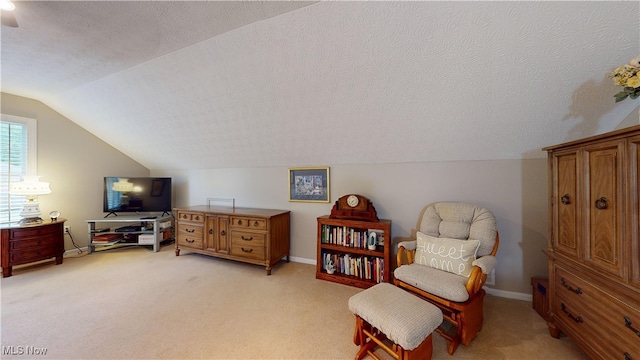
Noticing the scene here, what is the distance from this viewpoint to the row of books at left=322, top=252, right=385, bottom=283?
2568 millimetres

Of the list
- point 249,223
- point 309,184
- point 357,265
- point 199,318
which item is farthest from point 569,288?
point 249,223

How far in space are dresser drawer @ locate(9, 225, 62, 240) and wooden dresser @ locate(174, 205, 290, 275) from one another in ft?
4.96

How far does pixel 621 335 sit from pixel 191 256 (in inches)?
173

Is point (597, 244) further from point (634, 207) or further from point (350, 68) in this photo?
point (350, 68)

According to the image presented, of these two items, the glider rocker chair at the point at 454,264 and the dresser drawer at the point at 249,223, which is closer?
the glider rocker chair at the point at 454,264

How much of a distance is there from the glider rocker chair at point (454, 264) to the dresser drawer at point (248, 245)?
1.75 m

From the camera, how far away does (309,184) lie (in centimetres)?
327

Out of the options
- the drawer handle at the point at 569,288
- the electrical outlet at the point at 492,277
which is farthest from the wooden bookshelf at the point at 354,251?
the drawer handle at the point at 569,288

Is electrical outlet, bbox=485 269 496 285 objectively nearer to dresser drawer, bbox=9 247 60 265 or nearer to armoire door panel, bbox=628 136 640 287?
armoire door panel, bbox=628 136 640 287

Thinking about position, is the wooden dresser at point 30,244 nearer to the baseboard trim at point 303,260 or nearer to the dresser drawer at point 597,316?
the baseboard trim at point 303,260

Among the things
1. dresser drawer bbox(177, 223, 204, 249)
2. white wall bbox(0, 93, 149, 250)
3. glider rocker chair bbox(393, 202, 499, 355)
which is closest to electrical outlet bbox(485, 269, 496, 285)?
glider rocker chair bbox(393, 202, 499, 355)

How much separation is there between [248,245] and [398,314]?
2201 millimetres

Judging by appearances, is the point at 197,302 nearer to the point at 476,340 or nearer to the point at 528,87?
the point at 476,340

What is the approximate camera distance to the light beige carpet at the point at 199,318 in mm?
1626
